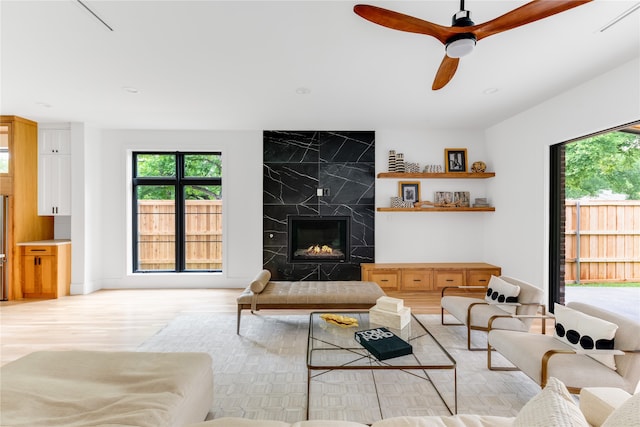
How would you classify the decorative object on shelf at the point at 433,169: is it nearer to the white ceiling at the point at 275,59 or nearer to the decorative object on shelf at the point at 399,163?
the decorative object on shelf at the point at 399,163

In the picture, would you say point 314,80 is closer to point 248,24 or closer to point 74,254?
point 248,24

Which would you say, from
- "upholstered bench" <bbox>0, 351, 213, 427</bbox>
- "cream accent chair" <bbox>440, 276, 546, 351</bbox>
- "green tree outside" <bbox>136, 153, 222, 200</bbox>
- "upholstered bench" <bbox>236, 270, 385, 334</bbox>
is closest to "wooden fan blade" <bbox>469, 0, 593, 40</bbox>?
"cream accent chair" <bbox>440, 276, 546, 351</bbox>

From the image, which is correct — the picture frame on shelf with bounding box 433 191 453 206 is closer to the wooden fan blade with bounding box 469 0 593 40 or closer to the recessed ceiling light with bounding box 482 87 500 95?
the recessed ceiling light with bounding box 482 87 500 95

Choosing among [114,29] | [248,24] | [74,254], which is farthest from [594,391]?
[74,254]

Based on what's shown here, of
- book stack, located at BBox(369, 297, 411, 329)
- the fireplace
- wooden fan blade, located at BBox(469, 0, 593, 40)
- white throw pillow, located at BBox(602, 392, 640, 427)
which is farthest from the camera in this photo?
the fireplace

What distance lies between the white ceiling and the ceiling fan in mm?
441

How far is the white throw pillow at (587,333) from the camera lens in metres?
1.98

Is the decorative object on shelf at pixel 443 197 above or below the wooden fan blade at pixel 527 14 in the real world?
below

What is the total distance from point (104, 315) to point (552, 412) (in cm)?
461

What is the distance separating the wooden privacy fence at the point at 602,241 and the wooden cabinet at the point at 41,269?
25.3 feet

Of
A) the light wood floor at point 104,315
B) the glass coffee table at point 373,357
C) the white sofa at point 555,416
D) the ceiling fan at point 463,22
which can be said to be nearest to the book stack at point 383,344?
the glass coffee table at point 373,357

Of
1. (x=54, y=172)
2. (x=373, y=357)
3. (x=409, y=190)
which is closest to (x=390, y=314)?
(x=373, y=357)

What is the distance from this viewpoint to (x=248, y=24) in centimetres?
232

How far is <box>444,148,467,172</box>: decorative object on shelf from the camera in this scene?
5.44 metres
